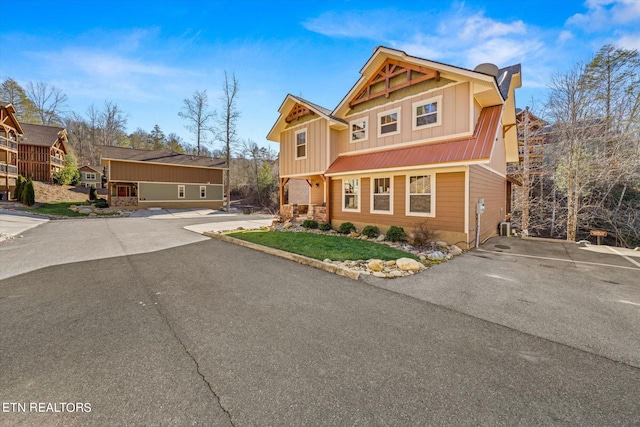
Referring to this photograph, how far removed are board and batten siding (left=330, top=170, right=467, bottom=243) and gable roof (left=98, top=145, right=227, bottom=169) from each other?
22094 mm

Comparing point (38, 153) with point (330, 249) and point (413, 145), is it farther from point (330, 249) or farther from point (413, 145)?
point (413, 145)

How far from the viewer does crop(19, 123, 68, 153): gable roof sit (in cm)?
2938

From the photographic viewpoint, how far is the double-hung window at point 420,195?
346 inches

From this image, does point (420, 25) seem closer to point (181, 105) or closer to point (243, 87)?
point (243, 87)

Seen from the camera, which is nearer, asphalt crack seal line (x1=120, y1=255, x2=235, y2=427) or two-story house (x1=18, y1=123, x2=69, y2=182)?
asphalt crack seal line (x1=120, y1=255, x2=235, y2=427)

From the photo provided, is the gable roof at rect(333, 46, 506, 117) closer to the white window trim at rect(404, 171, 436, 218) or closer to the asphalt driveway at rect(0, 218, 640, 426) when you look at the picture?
the white window trim at rect(404, 171, 436, 218)

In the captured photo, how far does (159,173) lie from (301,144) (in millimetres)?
19331

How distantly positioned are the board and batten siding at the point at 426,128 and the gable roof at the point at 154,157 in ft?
70.5

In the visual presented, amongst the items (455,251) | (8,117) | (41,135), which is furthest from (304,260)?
(41,135)

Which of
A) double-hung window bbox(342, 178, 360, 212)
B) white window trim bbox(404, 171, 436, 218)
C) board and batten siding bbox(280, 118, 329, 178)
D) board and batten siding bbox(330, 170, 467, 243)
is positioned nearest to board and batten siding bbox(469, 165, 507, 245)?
board and batten siding bbox(330, 170, 467, 243)

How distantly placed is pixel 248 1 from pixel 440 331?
1203cm

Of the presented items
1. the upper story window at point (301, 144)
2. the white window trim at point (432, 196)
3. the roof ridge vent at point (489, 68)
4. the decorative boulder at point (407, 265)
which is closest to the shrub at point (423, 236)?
the white window trim at point (432, 196)

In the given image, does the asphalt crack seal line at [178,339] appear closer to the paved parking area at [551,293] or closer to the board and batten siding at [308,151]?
the paved parking area at [551,293]

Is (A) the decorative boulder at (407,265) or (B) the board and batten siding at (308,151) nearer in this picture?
(A) the decorative boulder at (407,265)
